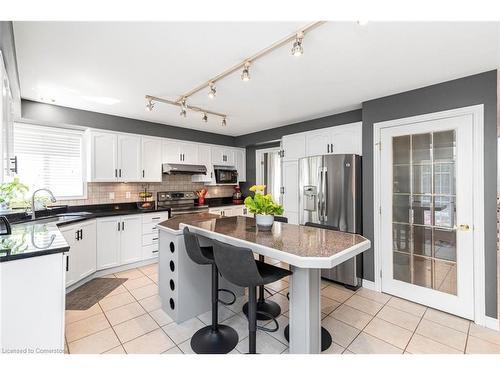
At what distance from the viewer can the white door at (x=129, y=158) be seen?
3.79 m

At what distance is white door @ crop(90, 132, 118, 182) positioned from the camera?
3547 mm

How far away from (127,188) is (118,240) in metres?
0.98

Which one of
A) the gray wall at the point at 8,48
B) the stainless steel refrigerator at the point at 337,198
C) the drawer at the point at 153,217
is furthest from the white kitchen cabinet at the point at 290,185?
the gray wall at the point at 8,48

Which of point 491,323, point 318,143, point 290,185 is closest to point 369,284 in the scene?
point 491,323

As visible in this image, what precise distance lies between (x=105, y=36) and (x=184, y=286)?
217 centimetres

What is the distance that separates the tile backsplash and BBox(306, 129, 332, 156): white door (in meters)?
2.49

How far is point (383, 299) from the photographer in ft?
A: 9.20

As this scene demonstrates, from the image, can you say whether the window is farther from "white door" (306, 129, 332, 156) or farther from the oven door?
"white door" (306, 129, 332, 156)

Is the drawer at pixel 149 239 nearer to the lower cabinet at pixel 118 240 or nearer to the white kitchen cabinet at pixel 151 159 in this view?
the lower cabinet at pixel 118 240

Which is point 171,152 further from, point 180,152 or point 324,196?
point 324,196

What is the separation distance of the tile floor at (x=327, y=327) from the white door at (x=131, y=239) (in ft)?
2.78

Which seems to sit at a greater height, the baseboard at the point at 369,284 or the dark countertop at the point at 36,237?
the dark countertop at the point at 36,237

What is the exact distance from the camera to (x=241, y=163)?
5.57 metres

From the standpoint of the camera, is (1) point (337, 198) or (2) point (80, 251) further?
(1) point (337, 198)
